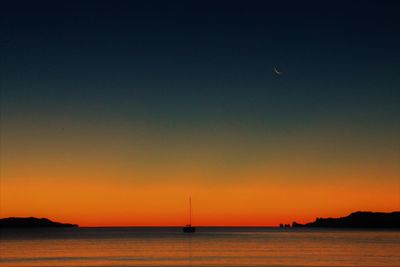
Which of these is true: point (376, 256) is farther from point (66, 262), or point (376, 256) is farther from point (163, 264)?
point (66, 262)

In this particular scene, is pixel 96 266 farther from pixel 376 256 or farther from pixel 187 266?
pixel 376 256

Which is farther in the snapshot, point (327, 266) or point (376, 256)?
point (376, 256)

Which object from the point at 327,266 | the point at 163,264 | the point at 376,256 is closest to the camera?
the point at 327,266

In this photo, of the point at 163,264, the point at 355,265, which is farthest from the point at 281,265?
the point at 163,264

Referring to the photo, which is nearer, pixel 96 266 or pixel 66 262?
pixel 96 266

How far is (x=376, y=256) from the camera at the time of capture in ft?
294

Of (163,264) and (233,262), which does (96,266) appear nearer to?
(163,264)

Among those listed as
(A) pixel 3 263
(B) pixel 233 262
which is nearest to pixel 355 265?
(B) pixel 233 262

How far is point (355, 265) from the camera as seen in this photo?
76438 millimetres

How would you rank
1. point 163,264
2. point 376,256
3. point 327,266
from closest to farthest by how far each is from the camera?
point 327,266 < point 163,264 < point 376,256

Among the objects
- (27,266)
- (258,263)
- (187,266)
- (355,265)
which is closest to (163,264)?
(187,266)

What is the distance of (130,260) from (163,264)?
7.24 m

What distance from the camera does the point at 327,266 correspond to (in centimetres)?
7475

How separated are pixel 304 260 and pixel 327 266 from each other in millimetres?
8875
